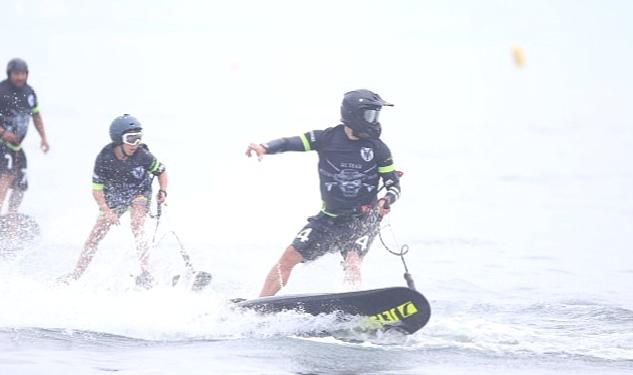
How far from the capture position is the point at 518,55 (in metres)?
78.2

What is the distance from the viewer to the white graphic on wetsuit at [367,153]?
1311 centimetres

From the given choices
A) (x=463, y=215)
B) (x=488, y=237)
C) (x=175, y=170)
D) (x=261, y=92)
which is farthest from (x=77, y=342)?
(x=261, y=92)

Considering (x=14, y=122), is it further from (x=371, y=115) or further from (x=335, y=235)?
(x=371, y=115)

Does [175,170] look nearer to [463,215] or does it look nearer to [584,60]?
[463,215]

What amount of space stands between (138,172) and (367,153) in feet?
9.16

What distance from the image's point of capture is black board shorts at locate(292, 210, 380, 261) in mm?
13156

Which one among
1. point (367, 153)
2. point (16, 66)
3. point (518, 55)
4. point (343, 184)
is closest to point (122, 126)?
point (343, 184)

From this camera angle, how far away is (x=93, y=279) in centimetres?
1474

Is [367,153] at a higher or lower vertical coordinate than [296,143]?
lower

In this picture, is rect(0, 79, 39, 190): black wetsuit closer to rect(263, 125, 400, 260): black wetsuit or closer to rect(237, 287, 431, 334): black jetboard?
rect(263, 125, 400, 260): black wetsuit

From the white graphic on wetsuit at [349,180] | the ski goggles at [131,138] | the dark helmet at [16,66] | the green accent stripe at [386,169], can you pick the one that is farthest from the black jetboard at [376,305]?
the dark helmet at [16,66]

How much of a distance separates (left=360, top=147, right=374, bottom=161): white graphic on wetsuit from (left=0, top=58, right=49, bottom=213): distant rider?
18.2 ft

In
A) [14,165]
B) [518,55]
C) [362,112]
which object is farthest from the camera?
[518,55]

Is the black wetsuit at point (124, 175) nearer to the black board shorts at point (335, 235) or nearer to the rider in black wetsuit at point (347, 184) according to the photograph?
the rider in black wetsuit at point (347, 184)
